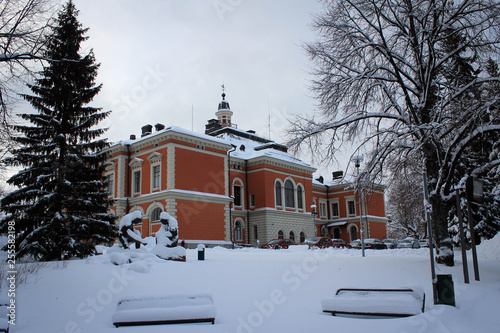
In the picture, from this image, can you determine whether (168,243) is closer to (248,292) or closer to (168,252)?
(168,252)

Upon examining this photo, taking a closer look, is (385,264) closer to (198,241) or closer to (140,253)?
(140,253)

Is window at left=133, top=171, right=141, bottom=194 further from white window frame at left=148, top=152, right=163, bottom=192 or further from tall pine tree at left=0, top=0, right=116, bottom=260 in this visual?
tall pine tree at left=0, top=0, right=116, bottom=260

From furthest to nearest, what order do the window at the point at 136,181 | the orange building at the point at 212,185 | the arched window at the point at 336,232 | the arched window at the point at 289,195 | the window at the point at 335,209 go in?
the window at the point at 335,209, the arched window at the point at 336,232, the arched window at the point at 289,195, the window at the point at 136,181, the orange building at the point at 212,185

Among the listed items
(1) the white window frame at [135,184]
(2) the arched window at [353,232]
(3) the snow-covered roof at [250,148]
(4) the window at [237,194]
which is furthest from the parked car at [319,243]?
(2) the arched window at [353,232]

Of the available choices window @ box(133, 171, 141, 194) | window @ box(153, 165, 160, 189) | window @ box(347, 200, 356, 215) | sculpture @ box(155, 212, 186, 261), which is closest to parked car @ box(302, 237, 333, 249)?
window @ box(153, 165, 160, 189)

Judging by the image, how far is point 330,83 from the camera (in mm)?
14562

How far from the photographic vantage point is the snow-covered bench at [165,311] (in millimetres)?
6324

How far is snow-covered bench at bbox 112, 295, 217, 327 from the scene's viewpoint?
20.7 ft

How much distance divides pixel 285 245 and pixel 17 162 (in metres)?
18.9

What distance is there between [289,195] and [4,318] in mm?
38395

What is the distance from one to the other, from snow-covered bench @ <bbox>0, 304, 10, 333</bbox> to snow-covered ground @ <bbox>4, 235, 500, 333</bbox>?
1.54 ft

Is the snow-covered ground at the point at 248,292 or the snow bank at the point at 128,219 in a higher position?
the snow bank at the point at 128,219

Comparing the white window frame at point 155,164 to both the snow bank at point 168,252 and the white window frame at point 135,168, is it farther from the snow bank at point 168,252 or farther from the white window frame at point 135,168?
the snow bank at point 168,252

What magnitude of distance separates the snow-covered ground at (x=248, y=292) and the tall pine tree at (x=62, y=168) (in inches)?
225
